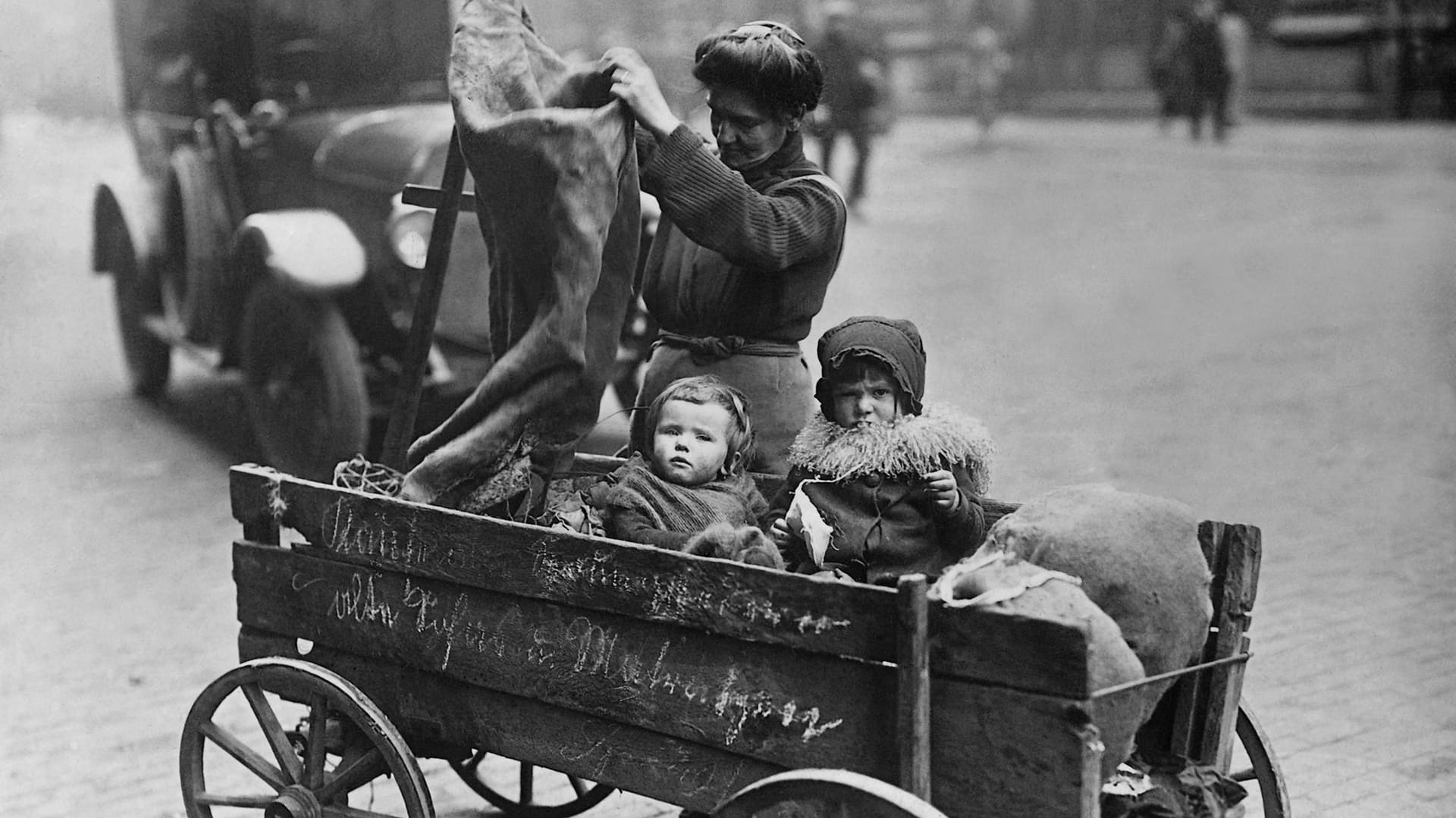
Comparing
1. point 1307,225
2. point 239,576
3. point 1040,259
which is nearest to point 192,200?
point 239,576

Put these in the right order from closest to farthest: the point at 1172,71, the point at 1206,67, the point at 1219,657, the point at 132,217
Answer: the point at 1219,657 < the point at 132,217 < the point at 1206,67 < the point at 1172,71

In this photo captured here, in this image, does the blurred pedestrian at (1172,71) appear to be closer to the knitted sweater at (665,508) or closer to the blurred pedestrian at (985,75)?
the blurred pedestrian at (985,75)

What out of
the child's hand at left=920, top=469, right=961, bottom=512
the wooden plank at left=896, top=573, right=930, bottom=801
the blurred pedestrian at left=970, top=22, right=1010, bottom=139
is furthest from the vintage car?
the blurred pedestrian at left=970, top=22, right=1010, bottom=139

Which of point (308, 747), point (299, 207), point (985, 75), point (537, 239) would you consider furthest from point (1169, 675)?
point (985, 75)

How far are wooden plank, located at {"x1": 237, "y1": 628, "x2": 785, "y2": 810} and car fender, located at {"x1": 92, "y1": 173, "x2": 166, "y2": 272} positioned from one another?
5684 millimetres

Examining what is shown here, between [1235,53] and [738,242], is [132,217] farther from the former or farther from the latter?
[1235,53]

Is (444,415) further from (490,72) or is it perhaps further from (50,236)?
(50,236)

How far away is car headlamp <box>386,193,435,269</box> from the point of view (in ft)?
22.2

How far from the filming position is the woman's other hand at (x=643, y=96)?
313 centimetres

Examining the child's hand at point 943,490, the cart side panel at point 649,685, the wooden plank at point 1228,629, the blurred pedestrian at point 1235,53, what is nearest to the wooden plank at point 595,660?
the cart side panel at point 649,685

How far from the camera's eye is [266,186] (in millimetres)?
7609

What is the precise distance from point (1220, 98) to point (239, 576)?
18773mm

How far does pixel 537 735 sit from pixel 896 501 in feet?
2.53

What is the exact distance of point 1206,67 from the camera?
20.3 m
